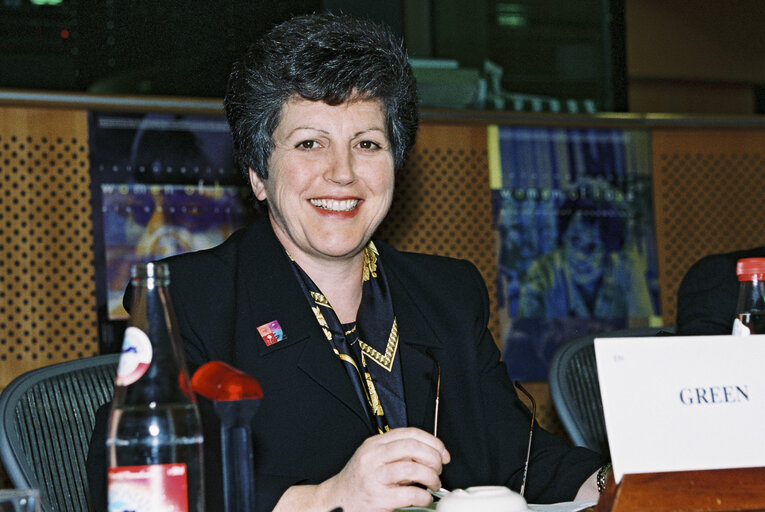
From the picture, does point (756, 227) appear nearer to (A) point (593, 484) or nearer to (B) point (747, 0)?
(B) point (747, 0)

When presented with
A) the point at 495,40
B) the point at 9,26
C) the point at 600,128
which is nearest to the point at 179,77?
the point at 9,26

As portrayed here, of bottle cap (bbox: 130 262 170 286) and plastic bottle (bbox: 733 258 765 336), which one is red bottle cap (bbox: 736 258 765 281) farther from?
bottle cap (bbox: 130 262 170 286)

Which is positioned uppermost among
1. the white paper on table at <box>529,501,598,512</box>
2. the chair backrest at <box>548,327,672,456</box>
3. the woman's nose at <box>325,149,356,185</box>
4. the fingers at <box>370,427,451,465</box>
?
the woman's nose at <box>325,149,356,185</box>

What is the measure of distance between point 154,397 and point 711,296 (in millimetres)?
1647

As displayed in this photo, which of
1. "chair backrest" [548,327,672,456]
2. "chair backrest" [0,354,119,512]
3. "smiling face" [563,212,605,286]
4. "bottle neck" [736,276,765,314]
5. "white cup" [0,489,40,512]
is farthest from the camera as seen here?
"smiling face" [563,212,605,286]

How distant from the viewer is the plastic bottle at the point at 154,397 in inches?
38.4

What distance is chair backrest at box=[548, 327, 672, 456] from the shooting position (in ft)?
7.38

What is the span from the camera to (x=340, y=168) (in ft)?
6.16

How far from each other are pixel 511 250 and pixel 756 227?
108cm

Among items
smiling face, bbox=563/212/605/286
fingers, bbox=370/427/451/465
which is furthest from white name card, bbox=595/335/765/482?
smiling face, bbox=563/212/605/286

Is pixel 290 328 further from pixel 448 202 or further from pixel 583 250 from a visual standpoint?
pixel 583 250

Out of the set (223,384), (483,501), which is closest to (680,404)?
(483,501)

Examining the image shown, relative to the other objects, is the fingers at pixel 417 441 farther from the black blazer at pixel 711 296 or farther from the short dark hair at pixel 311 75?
the black blazer at pixel 711 296

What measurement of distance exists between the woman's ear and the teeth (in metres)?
0.16
